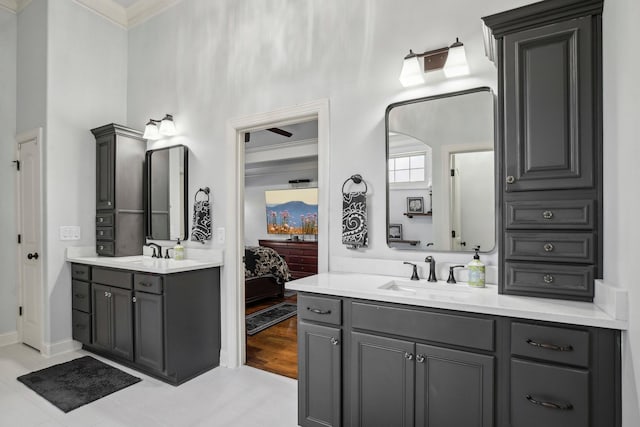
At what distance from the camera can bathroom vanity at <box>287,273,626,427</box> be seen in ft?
4.61

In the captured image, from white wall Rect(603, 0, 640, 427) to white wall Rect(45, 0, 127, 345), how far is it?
14.0ft

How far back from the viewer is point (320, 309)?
2.03 m

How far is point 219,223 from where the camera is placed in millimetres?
3227

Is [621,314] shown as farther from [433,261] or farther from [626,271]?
[433,261]

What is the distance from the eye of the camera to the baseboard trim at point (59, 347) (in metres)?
3.35

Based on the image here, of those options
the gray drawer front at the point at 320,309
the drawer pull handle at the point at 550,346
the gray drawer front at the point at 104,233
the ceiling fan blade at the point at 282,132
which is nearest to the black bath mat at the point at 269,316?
the gray drawer front at the point at 104,233

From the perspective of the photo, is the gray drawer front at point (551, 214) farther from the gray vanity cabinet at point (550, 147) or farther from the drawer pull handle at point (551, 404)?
the drawer pull handle at point (551, 404)

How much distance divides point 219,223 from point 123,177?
1220 mm

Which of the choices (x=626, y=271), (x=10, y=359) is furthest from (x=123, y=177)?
(x=626, y=271)

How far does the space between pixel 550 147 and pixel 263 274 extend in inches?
176

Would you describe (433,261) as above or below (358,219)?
below

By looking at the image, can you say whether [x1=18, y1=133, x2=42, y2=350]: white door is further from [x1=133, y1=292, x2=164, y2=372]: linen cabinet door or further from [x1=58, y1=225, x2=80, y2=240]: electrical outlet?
[x1=133, y1=292, x2=164, y2=372]: linen cabinet door

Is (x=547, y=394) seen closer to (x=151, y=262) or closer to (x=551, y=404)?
(x=551, y=404)

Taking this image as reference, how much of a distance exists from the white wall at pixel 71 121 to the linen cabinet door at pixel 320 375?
2.80 metres
